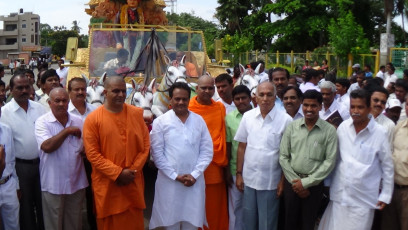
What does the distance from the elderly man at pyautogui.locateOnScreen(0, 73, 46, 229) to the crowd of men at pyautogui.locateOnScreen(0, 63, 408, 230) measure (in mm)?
10

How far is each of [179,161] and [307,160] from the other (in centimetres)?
115

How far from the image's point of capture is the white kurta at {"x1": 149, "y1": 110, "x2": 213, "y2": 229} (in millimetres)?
4078

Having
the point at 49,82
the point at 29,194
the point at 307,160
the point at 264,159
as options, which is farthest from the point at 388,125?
the point at 49,82

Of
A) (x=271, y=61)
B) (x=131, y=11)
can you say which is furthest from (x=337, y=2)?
(x=131, y=11)

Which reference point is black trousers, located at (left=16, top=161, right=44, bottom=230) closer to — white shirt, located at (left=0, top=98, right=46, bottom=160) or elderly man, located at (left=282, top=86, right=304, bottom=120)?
white shirt, located at (left=0, top=98, right=46, bottom=160)

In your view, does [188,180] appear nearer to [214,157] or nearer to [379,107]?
[214,157]

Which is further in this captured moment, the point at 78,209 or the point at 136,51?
the point at 136,51

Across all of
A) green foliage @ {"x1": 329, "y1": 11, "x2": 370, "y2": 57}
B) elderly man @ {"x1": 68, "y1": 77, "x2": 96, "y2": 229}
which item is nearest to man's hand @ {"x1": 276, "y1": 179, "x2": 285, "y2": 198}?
elderly man @ {"x1": 68, "y1": 77, "x2": 96, "y2": 229}

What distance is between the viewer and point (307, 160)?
12.4 feet

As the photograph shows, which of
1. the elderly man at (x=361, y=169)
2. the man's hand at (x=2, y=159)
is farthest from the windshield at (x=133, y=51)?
the elderly man at (x=361, y=169)

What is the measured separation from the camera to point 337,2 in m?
29.2

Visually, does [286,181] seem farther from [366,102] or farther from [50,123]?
[50,123]

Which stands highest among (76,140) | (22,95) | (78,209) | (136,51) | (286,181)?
(136,51)

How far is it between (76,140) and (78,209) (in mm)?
677
